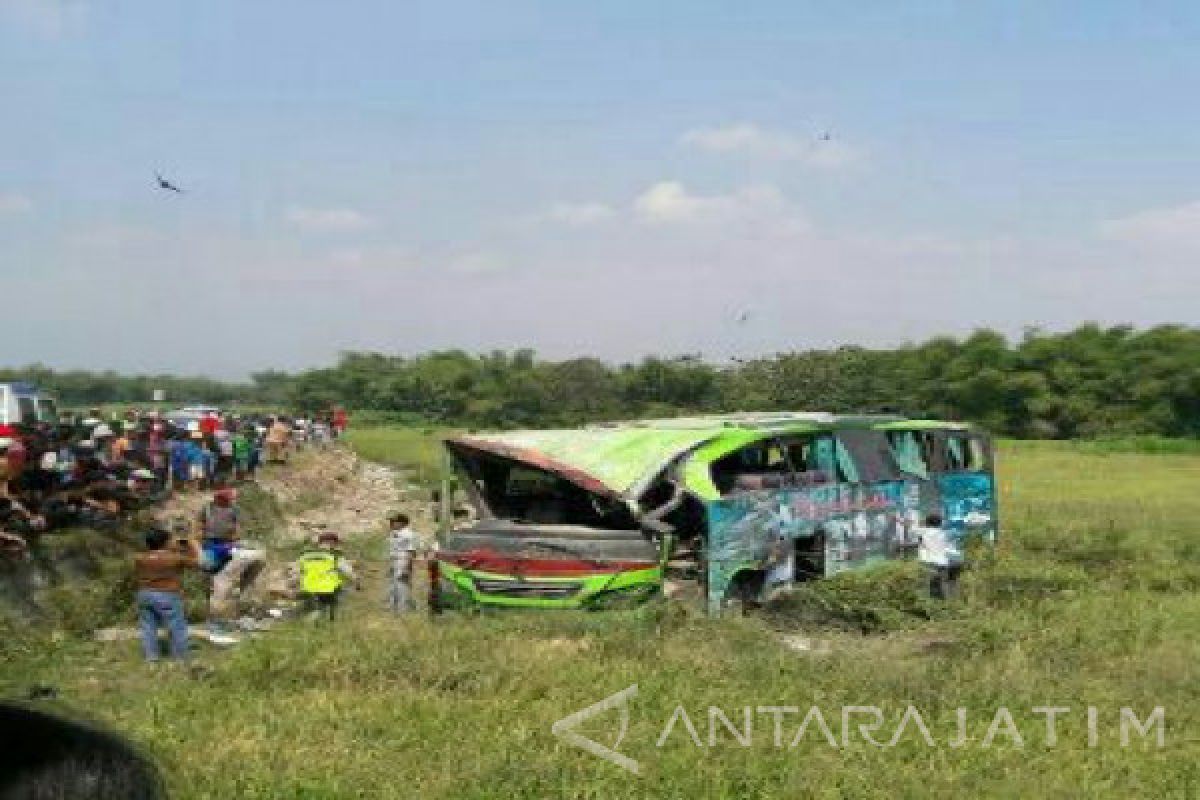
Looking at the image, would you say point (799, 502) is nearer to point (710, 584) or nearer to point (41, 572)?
point (710, 584)

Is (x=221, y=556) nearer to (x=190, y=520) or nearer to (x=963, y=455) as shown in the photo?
(x=190, y=520)

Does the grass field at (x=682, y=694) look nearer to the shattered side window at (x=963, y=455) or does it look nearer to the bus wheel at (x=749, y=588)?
the bus wheel at (x=749, y=588)

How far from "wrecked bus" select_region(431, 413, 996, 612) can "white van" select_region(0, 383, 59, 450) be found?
901cm

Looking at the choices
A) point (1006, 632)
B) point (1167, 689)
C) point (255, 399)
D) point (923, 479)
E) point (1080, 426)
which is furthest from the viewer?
point (255, 399)

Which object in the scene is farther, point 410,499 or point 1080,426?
point 1080,426

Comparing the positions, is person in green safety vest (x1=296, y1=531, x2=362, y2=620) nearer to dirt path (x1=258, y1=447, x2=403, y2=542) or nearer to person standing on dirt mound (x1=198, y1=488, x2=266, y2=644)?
person standing on dirt mound (x1=198, y1=488, x2=266, y2=644)

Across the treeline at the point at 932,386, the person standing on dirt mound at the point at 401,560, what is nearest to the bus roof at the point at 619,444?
the person standing on dirt mound at the point at 401,560

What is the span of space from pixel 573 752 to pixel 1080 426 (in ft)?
202

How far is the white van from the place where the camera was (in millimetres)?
18391

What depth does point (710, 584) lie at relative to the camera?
10.7 m

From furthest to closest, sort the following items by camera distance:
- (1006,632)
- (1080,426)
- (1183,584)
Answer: (1080,426), (1183,584), (1006,632)

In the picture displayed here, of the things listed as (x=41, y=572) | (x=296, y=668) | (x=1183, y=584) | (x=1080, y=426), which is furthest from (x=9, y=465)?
(x=1080, y=426)

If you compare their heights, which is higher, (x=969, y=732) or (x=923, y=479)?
(x=923, y=479)

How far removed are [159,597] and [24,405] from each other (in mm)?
10749
